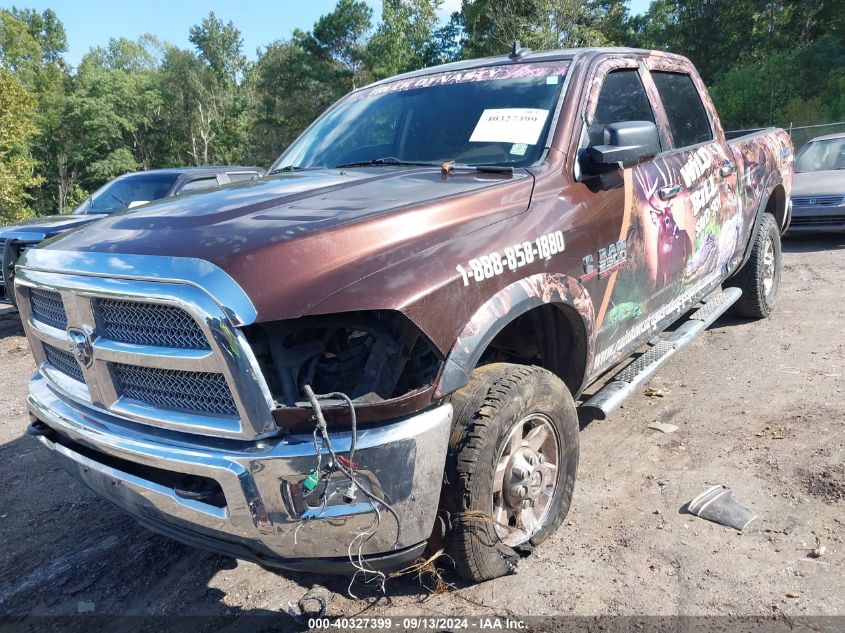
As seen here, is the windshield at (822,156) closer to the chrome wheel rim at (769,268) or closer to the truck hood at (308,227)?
the chrome wheel rim at (769,268)

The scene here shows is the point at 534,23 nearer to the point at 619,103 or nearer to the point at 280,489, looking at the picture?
the point at 619,103

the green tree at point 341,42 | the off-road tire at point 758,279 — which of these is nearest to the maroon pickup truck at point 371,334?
the off-road tire at point 758,279

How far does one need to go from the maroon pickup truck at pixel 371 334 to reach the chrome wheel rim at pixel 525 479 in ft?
0.03

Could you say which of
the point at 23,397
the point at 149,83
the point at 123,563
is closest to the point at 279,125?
the point at 149,83

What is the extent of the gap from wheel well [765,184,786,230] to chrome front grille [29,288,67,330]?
5565mm

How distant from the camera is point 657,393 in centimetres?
443

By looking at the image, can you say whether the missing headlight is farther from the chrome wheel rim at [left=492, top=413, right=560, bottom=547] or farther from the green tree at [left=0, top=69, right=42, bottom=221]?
the green tree at [left=0, top=69, right=42, bottom=221]

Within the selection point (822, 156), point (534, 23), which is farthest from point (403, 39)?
point (822, 156)

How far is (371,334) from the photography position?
2037 millimetres

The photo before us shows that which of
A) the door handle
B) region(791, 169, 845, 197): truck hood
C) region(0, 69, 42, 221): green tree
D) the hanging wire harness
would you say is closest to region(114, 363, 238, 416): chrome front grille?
the hanging wire harness

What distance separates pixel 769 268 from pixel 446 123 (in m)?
3.92

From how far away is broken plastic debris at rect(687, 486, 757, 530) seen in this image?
2842 millimetres

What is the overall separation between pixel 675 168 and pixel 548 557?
2.30 meters

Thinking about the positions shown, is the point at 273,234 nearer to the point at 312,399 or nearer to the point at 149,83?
the point at 312,399
